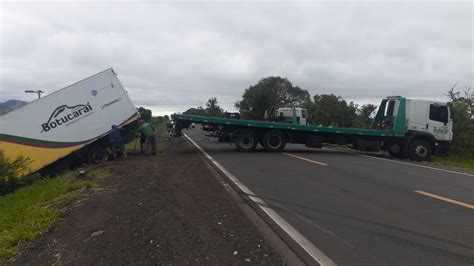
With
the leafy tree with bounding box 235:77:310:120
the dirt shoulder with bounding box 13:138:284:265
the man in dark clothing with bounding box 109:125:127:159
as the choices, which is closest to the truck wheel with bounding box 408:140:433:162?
the dirt shoulder with bounding box 13:138:284:265

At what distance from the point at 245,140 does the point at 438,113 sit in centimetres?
880

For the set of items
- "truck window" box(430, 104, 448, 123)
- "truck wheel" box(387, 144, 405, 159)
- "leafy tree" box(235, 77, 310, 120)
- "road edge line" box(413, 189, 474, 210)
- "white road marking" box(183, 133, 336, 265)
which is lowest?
"white road marking" box(183, 133, 336, 265)

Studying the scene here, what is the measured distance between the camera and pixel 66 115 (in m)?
15.7

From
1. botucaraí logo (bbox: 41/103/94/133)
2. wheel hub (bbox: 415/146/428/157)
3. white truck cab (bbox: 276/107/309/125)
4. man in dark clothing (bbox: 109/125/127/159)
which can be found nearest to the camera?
botucaraí logo (bbox: 41/103/94/133)

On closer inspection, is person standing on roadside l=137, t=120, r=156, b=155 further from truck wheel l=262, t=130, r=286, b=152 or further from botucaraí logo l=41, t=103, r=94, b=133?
truck wheel l=262, t=130, r=286, b=152

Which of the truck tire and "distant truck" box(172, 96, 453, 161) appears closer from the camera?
"distant truck" box(172, 96, 453, 161)

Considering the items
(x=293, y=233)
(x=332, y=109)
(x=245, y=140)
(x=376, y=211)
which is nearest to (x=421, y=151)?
(x=245, y=140)

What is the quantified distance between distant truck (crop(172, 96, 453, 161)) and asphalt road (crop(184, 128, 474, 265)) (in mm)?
6298

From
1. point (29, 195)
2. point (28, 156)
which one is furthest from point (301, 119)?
point (29, 195)

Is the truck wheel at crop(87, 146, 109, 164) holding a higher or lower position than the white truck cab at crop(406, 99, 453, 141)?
lower

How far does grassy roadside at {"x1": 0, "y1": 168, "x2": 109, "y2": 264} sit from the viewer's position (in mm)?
5469

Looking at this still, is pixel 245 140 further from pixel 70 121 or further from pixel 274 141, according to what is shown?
pixel 70 121

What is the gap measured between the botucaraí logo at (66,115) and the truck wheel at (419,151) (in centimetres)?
1391

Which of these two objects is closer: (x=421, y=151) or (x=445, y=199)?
(x=445, y=199)
